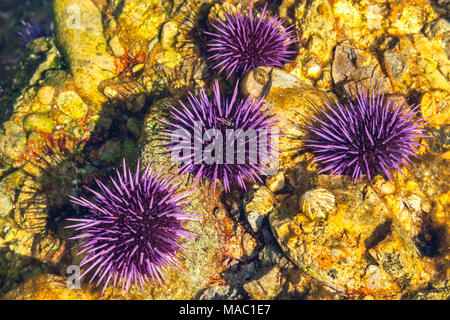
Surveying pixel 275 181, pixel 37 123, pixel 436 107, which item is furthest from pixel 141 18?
A: pixel 436 107

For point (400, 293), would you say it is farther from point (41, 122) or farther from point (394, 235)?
point (41, 122)

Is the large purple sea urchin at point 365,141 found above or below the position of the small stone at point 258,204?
above

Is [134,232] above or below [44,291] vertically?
above

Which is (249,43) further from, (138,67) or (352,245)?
(352,245)

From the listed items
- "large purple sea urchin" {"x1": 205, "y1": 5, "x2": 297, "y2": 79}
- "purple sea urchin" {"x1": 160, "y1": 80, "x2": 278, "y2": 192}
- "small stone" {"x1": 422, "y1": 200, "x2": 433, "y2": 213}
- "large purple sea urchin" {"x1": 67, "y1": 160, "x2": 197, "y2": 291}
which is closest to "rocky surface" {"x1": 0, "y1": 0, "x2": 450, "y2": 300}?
"small stone" {"x1": 422, "y1": 200, "x2": 433, "y2": 213}

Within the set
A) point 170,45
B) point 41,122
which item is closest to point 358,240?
point 170,45

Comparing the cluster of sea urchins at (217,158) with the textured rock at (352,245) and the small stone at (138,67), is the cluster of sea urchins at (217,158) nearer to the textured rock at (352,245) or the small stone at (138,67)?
the textured rock at (352,245)

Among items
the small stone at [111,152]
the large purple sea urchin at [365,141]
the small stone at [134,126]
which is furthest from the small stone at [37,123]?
the large purple sea urchin at [365,141]
